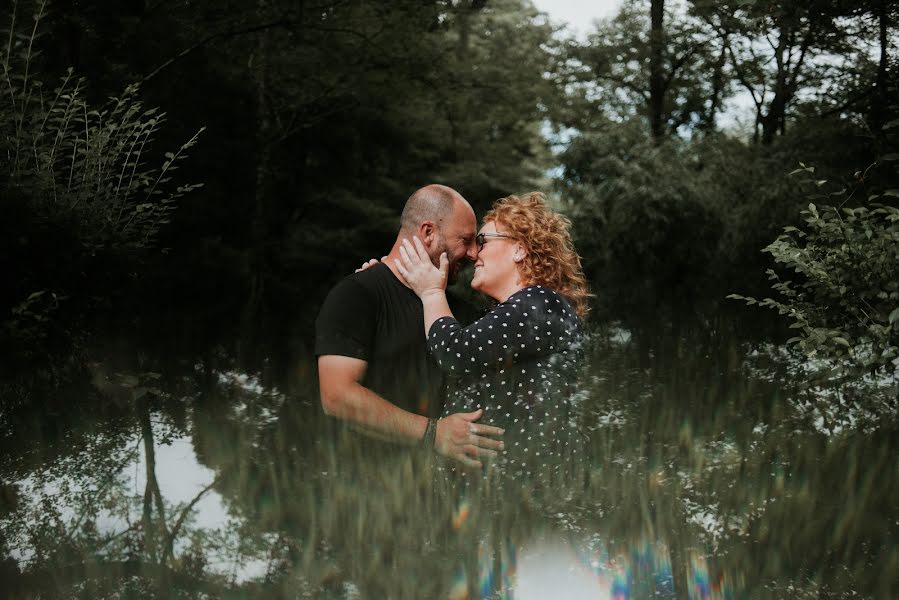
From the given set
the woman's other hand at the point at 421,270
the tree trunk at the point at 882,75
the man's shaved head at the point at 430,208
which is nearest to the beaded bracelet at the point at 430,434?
the woman's other hand at the point at 421,270

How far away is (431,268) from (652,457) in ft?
15.1

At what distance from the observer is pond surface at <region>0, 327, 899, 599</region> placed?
482cm

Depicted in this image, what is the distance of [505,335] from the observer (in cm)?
363

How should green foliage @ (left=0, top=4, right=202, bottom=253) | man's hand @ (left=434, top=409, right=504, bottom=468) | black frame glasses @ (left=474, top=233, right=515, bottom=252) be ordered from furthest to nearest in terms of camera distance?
1. green foliage @ (left=0, top=4, right=202, bottom=253)
2. black frame glasses @ (left=474, top=233, right=515, bottom=252)
3. man's hand @ (left=434, top=409, right=504, bottom=468)

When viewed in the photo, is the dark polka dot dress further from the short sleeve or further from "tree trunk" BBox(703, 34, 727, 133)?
"tree trunk" BBox(703, 34, 727, 133)

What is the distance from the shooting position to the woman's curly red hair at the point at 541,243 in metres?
3.80

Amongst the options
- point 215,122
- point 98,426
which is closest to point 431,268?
point 98,426

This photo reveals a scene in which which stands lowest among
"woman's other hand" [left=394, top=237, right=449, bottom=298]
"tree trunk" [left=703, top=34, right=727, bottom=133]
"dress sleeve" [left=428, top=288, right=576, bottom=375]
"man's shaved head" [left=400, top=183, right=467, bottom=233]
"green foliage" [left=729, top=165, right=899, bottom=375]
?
"dress sleeve" [left=428, top=288, right=576, bottom=375]

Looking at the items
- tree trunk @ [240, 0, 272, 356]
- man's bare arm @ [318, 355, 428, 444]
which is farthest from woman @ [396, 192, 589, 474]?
tree trunk @ [240, 0, 272, 356]

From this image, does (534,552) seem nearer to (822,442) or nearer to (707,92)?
(822,442)

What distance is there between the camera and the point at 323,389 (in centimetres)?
410

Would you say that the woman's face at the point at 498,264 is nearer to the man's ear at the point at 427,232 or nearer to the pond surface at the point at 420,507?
the man's ear at the point at 427,232

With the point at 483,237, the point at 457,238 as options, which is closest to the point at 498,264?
the point at 483,237

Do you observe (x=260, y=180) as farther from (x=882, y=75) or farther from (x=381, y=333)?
(x=381, y=333)
